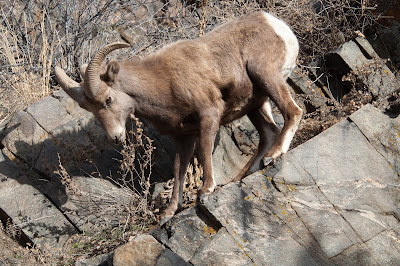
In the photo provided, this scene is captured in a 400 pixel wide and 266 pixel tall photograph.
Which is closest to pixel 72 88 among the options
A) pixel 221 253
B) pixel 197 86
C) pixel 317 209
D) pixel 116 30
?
pixel 197 86

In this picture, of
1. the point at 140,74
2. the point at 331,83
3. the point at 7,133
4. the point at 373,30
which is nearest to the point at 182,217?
the point at 140,74

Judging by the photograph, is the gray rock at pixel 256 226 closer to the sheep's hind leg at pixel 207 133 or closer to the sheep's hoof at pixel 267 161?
the sheep's hoof at pixel 267 161

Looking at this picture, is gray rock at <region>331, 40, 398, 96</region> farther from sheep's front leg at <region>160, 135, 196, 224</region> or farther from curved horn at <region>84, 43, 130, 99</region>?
curved horn at <region>84, 43, 130, 99</region>

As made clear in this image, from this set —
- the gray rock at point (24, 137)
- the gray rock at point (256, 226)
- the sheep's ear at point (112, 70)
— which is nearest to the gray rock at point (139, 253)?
the gray rock at point (256, 226)

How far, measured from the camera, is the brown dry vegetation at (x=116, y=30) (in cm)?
790

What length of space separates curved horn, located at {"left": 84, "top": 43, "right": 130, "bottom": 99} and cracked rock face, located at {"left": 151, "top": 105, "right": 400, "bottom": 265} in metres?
1.84

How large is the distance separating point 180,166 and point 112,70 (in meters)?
1.40

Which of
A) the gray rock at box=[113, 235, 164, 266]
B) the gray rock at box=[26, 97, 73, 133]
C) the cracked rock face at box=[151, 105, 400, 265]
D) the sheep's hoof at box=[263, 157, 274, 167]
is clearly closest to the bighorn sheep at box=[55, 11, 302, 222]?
the sheep's hoof at box=[263, 157, 274, 167]

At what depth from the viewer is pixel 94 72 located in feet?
17.8

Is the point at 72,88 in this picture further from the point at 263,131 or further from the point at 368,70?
the point at 368,70

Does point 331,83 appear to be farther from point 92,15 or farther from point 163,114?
point 92,15

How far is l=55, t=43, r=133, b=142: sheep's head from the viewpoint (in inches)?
215

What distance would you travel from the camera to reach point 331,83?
775 centimetres

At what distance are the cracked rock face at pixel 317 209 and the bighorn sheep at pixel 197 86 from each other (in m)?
0.58
